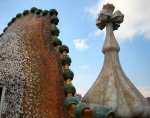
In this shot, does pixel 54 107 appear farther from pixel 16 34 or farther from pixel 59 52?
pixel 16 34

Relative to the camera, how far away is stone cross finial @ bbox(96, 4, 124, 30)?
8.59 meters

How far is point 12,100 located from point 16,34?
212 cm

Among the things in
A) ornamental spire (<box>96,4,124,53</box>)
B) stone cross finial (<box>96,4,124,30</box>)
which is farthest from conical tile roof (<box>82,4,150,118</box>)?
stone cross finial (<box>96,4,124,30</box>)

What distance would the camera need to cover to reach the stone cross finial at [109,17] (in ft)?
28.2

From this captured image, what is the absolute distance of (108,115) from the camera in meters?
6.26

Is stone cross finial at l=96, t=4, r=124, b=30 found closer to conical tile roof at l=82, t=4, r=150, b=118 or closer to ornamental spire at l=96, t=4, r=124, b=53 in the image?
ornamental spire at l=96, t=4, r=124, b=53

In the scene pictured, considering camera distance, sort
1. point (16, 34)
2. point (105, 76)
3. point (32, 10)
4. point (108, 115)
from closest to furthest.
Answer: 1. point (108, 115)
2. point (105, 76)
3. point (16, 34)
4. point (32, 10)

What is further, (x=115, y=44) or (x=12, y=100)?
(x=115, y=44)

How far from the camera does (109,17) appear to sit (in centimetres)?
859

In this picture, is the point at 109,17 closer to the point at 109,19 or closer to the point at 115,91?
the point at 109,19

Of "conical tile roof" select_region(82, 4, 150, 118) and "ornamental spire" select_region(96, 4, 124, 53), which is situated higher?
"ornamental spire" select_region(96, 4, 124, 53)

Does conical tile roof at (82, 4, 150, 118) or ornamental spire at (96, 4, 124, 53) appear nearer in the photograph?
conical tile roof at (82, 4, 150, 118)

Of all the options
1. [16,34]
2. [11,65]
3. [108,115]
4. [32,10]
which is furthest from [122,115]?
[32,10]

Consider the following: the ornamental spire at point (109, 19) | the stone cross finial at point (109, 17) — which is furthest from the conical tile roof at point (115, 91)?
the stone cross finial at point (109, 17)
